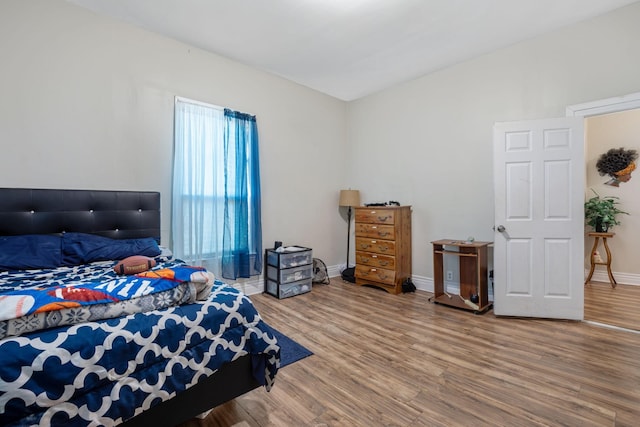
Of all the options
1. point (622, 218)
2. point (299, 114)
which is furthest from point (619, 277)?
point (299, 114)

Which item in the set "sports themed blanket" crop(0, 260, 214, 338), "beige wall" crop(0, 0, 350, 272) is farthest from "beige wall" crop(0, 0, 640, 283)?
"sports themed blanket" crop(0, 260, 214, 338)

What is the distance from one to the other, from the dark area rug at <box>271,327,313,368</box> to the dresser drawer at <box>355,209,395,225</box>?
1990mm

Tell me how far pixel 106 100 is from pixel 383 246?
339cm

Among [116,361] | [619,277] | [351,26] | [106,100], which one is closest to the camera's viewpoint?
[116,361]

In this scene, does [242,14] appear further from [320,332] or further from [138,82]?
[320,332]

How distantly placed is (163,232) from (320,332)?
1931 millimetres

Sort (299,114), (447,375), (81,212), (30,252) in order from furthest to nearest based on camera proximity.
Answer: (299,114) → (81,212) → (30,252) → (447,375)

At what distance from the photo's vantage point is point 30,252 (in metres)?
2.04

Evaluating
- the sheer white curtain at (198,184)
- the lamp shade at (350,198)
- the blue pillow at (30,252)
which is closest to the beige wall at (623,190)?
the lamp shade at (350,198)

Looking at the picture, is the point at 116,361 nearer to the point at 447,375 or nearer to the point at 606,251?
the point at 447,375

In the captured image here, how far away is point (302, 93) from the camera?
421 centimetres

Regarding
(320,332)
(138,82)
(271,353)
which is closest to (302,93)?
(138,82)

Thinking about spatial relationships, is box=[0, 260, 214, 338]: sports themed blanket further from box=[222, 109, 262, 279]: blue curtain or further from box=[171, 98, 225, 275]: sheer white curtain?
box=[222, 109, 262, 279]: blue curtain

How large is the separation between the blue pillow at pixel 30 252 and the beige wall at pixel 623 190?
6320 mm
